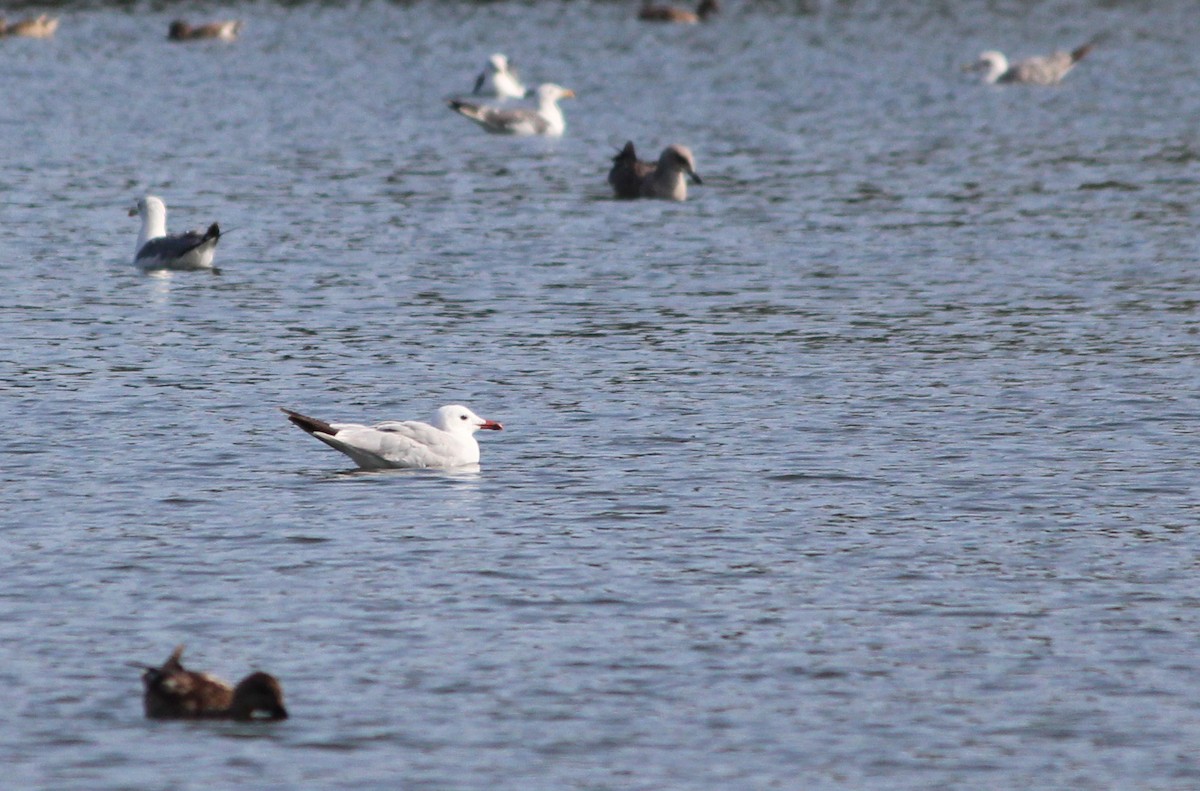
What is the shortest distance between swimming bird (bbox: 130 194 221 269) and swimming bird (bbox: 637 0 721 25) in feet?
174

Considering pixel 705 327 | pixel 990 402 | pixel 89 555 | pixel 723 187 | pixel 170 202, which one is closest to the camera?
pixel 89 555

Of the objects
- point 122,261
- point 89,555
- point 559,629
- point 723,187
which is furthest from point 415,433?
point 723,187

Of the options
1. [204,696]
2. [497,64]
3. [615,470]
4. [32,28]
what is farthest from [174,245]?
[32,28]

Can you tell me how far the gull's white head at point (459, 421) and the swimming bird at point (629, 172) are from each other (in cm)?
1876

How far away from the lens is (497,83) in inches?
2135

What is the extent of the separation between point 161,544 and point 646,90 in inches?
1708

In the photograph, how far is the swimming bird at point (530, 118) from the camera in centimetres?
4762

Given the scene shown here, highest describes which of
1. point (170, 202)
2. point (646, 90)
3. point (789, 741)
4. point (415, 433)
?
point (646, 90)

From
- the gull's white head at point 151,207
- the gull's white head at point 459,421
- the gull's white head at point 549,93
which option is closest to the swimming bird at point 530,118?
the gull's white head at point 549,93

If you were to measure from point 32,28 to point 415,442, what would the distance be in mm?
55976

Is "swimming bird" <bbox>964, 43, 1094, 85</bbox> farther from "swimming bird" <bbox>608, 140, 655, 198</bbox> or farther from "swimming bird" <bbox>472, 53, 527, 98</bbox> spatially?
"swimming bird" <bbox>608, 140, 655, 198</bbox>

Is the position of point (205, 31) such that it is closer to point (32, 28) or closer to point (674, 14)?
point (32, 28)

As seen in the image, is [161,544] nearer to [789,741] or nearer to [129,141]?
[789,741]

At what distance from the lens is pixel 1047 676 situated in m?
13.3
